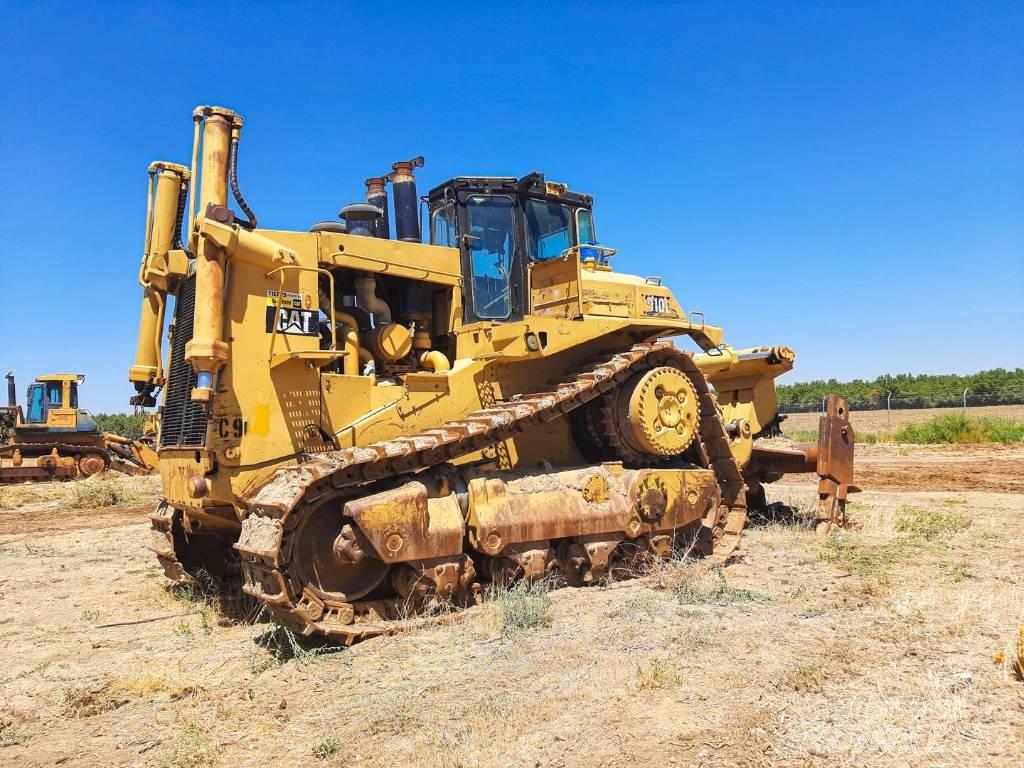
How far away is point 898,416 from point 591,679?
162 feet

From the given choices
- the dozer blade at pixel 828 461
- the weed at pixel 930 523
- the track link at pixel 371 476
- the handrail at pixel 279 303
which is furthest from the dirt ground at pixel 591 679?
the handrail at pixel 279 303

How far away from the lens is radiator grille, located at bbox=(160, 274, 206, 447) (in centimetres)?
700

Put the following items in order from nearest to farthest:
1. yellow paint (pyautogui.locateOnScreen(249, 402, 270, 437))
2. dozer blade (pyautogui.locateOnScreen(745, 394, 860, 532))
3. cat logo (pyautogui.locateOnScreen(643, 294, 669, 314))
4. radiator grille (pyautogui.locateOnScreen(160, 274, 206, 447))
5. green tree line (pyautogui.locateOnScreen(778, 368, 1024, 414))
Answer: yellow paint (pyautogui.locateOnScreen(249, 402, 270, 437)) < radiator grille (pyautogui.locateOnScreen(160, 274, 206, 447)) < cat logo (pyautogui.locateOnScreen(643, 294, 669, 314)) < dozer blade (pyautogui.locateOnScreen(745, 394, 860, 532)) < green tree line (pyautogui.locateOnScreen(778, 368, 1024, 414))

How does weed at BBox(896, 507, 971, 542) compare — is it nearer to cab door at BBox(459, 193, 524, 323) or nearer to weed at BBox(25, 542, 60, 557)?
cab door at BBox(459, 193, 524, 323)

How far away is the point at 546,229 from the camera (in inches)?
359

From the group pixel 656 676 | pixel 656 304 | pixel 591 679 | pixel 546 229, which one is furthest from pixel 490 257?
pixel 656 676

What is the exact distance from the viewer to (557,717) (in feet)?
14.4

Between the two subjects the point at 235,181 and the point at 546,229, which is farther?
the point at 546,229

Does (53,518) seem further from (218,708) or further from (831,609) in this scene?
(831,609)

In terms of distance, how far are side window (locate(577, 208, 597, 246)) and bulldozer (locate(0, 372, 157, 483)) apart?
21.4 m

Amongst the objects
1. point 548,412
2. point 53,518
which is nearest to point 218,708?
point 548,412

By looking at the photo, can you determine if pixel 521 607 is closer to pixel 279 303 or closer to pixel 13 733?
pixel 279 303

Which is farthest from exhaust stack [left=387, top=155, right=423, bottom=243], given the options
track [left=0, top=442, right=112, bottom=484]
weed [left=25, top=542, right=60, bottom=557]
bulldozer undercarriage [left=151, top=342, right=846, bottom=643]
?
track [left=0, top=442, right=112, bottom=484]

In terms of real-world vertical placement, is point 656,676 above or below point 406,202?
below
